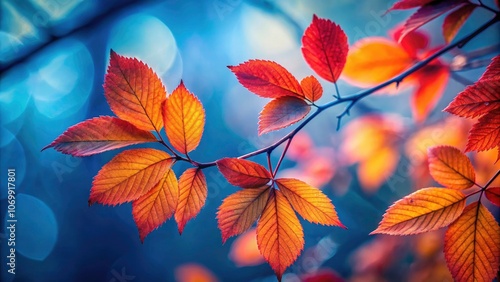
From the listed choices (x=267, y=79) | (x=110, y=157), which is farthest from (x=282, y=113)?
(x=110, y=157)

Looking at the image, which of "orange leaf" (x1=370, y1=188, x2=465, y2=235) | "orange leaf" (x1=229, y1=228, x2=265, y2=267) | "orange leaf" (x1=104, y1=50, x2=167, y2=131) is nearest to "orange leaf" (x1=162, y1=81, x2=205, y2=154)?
"orange leaf" (x1=104, y1=50, x2=167, y2=131)

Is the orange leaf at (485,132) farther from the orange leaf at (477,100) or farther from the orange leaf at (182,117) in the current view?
the orange leaf at (182,117)

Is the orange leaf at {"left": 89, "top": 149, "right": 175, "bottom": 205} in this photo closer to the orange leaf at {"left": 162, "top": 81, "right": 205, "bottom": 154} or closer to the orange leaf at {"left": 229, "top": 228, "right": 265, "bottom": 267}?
the orange leaf at {"left": 162, "top": 81, "right": 205, "bottom": 154}

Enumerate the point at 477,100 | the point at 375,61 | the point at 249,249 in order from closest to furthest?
1. the point at 477,100
2. the point at 375,61
3. the point at 249,249

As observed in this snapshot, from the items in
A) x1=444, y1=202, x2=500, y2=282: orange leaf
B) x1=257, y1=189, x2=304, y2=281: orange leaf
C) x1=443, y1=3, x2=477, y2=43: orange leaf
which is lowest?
x1=444, y1=202, x2=500, y2=282: orange leaf

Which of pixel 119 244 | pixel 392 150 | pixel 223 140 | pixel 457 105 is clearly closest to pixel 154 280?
pixel 119 244

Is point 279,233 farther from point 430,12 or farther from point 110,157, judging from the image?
point 110,157
